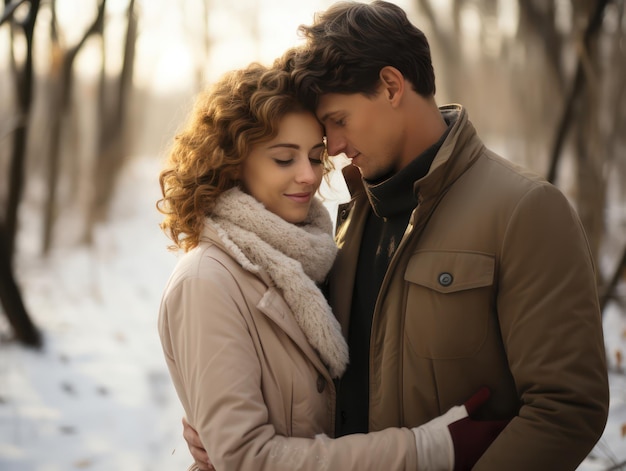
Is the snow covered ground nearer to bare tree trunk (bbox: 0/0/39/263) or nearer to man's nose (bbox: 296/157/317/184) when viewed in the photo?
bare tree trunk (bbox: 0/0/39/263)

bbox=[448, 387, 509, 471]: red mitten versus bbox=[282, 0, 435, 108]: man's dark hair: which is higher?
bbox=[282, 0, 435, 108]: man's dark hair

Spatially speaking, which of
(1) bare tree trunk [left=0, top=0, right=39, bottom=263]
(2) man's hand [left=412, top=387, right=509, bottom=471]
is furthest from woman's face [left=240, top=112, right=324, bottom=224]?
(1) bare tree trunk [left=0, top=0, right=39, bottom=263]

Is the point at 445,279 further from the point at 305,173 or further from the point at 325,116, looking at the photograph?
the point at 325,116

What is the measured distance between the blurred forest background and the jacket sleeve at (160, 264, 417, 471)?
944 millimetres

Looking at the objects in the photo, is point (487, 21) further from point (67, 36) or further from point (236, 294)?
point (236, 294)

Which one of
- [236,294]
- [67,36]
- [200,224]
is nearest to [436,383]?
[236,294]

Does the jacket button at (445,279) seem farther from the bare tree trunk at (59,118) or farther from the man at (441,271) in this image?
the bare tree trunk at (59,118)

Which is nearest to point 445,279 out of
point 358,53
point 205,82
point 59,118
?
point 358,53

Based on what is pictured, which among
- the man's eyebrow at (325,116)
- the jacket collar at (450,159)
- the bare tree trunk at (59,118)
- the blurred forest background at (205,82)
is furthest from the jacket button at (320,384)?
the bare tree trunk at (59,118)

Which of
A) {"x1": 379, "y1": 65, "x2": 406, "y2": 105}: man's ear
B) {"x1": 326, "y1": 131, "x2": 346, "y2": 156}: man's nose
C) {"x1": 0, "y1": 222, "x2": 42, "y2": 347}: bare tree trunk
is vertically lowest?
{"x1": 0, "y1": 222, "x2": 42, "y2": 347}: bare tree trunk

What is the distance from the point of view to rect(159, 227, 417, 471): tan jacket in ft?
6.15

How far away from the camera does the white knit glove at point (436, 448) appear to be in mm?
1876

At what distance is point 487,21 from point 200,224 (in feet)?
22.7

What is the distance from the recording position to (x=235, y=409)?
73.7 inches
